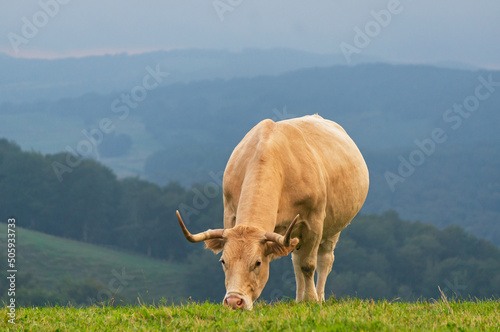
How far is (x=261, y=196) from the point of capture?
942 centimetres

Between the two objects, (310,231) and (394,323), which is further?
(310,231)

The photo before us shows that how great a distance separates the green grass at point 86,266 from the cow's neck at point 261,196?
370ft

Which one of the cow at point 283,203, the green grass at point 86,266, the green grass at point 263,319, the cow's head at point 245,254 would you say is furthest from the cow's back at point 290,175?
the green grass at point 86,266

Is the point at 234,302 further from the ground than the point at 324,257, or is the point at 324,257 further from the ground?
the point at 324,257

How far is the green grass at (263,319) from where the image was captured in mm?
7008

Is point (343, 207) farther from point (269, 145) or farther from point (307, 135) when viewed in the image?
point (269, 145)

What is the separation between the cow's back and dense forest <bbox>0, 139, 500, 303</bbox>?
8120 centimetres

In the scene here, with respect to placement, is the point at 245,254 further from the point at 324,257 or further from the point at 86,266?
the point at 86,266

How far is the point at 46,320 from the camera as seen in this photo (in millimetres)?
8078

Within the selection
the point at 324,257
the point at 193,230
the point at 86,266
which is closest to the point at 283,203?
the point at 324,257

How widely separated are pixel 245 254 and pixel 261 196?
1.13 m

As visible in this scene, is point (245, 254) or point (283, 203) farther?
point (283, 203)

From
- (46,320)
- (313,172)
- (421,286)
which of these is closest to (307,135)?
(313,172)

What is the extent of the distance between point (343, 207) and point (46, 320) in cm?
608
